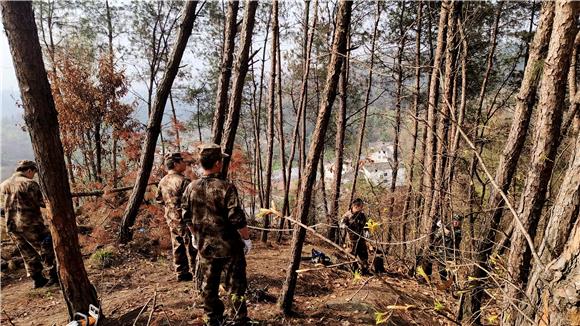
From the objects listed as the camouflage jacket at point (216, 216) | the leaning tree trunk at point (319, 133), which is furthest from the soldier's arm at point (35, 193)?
the leaning tree trunk at point (319, 133)

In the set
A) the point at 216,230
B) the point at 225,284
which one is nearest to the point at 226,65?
the point at 216,230

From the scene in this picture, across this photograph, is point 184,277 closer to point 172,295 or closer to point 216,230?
point 172,295

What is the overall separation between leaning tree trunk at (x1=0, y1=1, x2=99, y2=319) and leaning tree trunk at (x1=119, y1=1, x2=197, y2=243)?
11.6ft

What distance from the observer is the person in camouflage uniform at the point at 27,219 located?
5.10 metres

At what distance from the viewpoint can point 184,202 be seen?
360 cm

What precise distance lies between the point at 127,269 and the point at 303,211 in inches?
154

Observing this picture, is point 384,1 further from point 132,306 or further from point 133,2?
point 132,306

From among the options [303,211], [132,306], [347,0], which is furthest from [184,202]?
[347,0]

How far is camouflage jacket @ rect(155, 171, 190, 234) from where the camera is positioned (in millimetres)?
4988

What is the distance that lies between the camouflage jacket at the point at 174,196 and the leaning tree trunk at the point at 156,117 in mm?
2262

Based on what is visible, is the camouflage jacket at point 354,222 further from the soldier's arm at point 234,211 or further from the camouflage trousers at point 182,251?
the soldier's arm at point 234,211

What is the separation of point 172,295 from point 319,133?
9.90 ft

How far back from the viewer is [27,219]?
512 centimetres

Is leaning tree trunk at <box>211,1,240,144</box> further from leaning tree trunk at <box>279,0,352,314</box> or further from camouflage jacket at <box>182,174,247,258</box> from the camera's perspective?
camouflage jacket at <box>182,174,247,258</box>
